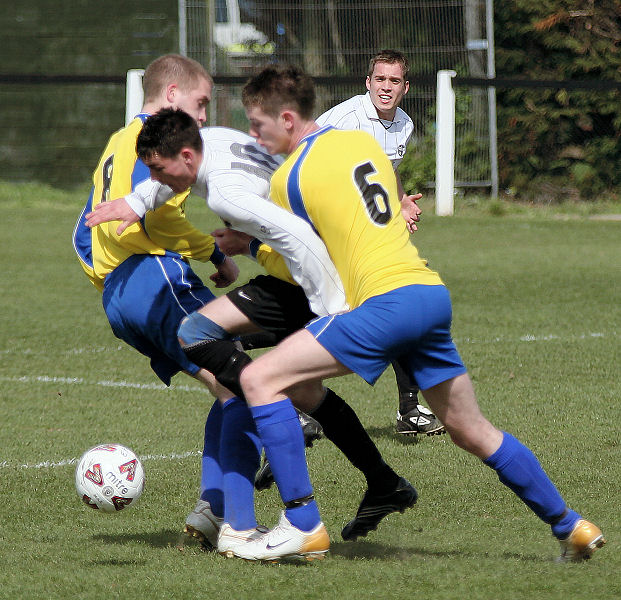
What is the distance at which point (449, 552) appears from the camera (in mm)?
4559

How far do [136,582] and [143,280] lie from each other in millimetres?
1382

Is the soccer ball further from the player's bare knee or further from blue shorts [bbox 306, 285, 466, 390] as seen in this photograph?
blue shorts [bbox 306, 285, 466, 390]

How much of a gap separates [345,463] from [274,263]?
1871 mm

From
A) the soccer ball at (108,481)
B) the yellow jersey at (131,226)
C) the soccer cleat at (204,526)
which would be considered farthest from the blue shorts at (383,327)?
the soccer ball at (108,481)

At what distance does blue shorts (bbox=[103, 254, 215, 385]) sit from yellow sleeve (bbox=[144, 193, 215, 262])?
0.07m

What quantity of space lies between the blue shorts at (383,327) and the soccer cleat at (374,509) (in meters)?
0.77

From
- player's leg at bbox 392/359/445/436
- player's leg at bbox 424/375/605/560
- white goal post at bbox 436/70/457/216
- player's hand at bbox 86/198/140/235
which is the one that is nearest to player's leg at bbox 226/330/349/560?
player's leg at bbox 424/375/605/560

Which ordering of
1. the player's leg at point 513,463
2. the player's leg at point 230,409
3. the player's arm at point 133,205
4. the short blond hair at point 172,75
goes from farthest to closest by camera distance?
the short blond hair at point 172,75, the player's arm at point 133,205, the player's leg at point 230,409, the player's leg at point 513,463

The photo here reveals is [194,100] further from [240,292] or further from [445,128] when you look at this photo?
[445,128]

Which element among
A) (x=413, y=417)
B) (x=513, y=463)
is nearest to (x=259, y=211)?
(x=513, y=463)

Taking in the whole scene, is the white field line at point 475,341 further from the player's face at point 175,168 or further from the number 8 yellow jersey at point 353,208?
the number 8 yellow jersey at point 353,208

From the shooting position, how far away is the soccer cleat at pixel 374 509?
4.77 meters

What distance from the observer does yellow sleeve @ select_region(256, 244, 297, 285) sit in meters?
4.54

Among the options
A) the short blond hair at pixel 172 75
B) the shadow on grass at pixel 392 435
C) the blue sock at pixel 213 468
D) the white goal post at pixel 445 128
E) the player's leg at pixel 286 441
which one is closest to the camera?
the player's leg at pixel 286 441
